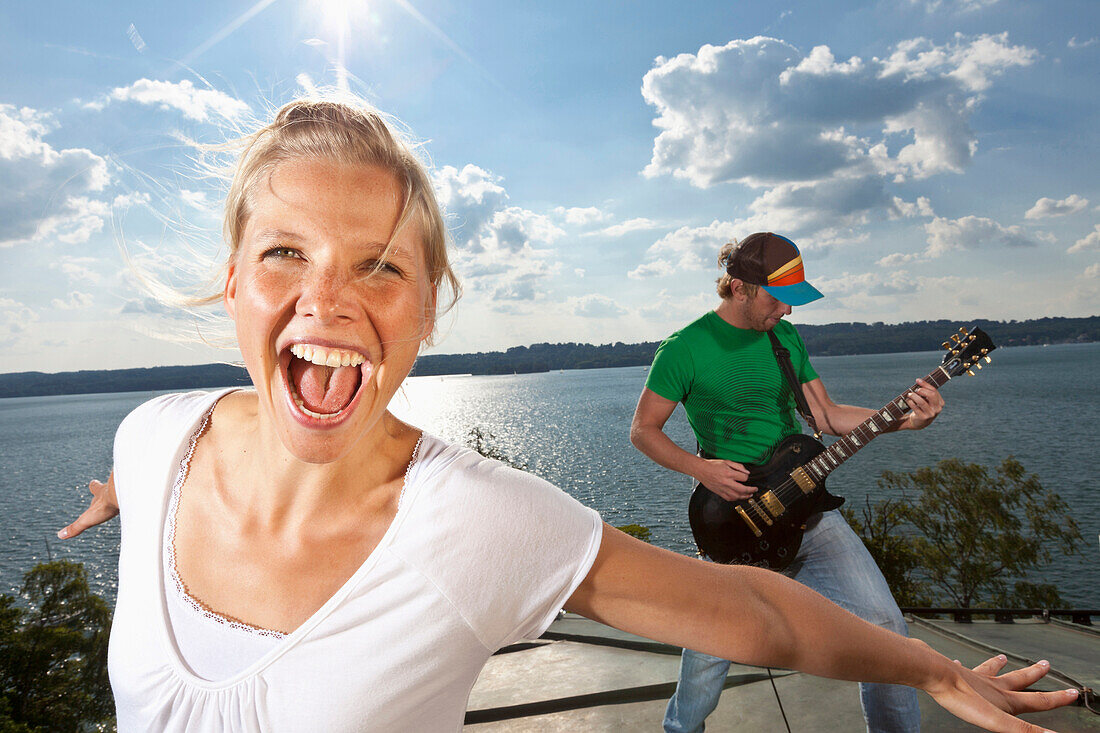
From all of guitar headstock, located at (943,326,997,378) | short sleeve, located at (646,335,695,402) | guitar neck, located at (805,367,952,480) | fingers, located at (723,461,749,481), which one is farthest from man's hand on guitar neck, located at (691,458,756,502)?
guitar headstock, located at (943,326,997,378)

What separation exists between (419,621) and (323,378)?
A: 0.42 m

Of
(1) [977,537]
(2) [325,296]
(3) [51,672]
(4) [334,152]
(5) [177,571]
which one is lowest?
(1) [977,537]

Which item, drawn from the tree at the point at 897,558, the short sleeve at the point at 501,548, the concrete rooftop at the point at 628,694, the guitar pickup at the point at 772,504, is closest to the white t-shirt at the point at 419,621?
the short sleeve at the point at 501,548

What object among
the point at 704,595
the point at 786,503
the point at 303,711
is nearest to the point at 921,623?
the point at 786,503

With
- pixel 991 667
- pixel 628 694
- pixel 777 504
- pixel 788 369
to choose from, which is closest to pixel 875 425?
pixel 788 369

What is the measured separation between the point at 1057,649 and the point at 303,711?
25.1 ft

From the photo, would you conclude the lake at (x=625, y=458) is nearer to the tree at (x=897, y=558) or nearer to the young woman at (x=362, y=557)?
the young woman at (x=362, y=557)

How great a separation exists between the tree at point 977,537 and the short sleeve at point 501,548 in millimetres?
34808

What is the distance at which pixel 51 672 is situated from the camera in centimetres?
1494

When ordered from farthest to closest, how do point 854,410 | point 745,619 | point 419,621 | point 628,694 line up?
point 628,694 → point 854,410 → point 745,619 → point 419,621

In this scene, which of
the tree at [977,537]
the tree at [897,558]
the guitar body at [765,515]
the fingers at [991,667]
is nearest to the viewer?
the fingers at [991,667]

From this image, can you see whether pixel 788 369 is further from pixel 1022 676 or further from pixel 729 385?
pixel 1022 676

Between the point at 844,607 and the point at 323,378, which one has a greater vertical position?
the point at 323,378

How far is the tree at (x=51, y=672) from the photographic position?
551 inches
